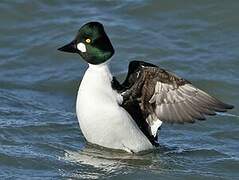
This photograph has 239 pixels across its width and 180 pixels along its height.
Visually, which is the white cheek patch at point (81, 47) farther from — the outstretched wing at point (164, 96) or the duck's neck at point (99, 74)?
the outstretched wing at point (164, 96)

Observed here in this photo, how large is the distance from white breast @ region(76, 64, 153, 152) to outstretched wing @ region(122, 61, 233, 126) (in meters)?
0.19

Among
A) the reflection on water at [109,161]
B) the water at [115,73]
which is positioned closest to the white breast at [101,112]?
the reflection on water at [109,161]

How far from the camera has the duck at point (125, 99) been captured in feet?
32.0

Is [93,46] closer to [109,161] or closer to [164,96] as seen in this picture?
[164,96]

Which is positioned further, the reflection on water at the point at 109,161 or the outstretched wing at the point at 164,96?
the outstretched wing at the point at 164,96

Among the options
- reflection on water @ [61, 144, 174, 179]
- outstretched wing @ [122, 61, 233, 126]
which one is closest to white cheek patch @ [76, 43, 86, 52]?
outstretched wing @ [122, 61, 233, 126]

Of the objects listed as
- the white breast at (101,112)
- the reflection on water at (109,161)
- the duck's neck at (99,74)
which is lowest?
the reflection on water at (109,161)

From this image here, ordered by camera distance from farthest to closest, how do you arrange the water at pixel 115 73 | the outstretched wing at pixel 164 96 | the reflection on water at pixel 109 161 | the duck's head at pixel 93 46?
the duck's head at pixel 93 46, the outstretched wing at pixel 164 96, the water at pixel 115 73, the reflection on water at pixel 109 161

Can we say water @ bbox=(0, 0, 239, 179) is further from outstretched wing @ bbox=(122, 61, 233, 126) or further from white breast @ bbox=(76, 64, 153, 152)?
outstretched wing @ bbox=(122, 61, 233, 126)

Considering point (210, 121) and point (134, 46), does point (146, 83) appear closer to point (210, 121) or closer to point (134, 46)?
point (210, 121)

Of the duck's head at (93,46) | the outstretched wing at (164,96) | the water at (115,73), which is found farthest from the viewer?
the duck's head at (93,46)

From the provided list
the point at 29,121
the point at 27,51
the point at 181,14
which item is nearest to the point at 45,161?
the point at 29,121

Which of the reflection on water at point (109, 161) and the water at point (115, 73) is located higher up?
the water at point (115, 73)

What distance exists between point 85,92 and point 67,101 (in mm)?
2500
